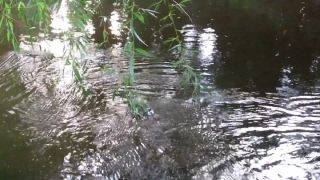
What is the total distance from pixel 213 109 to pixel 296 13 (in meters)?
3.75

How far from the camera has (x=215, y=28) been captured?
5668mm

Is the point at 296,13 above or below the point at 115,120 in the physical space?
above

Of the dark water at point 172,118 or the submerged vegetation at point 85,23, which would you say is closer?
the submerged vegetation at point 85,23

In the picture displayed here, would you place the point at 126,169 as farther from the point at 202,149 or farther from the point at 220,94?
the point at 220,94

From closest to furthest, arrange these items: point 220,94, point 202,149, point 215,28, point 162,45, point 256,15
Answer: point 202,149, point 220,94, point 162,45, point 215,28, point 256,15

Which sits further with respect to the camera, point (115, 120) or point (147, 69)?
point (147, 69)

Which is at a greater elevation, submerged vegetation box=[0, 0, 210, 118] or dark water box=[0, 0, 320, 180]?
submerged vegetation box=[0, 0, 210, 118]

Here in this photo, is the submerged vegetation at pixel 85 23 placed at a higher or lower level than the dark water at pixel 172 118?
higher

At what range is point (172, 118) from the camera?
10.9 ft

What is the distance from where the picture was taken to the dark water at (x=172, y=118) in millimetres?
2766

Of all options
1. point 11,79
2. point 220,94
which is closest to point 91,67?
point 11,79

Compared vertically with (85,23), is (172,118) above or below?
below

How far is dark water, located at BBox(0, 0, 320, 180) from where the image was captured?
2.77 m

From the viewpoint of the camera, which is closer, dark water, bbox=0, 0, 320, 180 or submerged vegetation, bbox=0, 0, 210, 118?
submerged vegetation, bbox=0, 0, 210, 118
